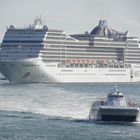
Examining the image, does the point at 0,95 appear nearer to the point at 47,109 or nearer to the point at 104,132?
the point at 47,109

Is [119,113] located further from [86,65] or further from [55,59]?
Result: [86,65]

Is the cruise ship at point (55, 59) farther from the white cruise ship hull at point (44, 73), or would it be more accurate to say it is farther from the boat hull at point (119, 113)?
the boat hull at point (119, 113)

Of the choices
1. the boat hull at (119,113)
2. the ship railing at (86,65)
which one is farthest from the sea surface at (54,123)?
the ship railing at (86,65)

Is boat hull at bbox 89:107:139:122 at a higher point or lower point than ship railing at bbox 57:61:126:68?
lower

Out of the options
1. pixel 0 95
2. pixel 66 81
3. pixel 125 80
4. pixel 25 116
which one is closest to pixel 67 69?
pixel 66 81

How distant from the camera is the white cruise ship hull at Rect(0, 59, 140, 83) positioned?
179 meters

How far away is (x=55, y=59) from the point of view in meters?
186

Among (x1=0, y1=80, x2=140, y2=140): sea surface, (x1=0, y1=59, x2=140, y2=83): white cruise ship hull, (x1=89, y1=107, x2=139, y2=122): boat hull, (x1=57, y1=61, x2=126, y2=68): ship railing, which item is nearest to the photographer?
(x1=0, y1=80, x2=140, y2=140): sea surface

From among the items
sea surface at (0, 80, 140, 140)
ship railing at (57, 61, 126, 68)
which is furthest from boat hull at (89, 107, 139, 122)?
ship railing at (57, 61, 126, 68)

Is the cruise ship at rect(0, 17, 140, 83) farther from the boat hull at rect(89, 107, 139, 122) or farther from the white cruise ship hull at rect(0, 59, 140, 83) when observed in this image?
the boat hull at rect(89, 107, 139, 122)

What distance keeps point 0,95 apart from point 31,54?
53740 millimetres

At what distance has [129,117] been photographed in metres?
82.9

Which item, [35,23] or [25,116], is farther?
[35,23]

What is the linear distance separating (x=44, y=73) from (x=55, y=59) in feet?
22.9
